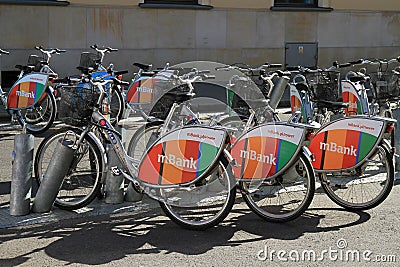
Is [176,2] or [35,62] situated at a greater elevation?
[176,2]

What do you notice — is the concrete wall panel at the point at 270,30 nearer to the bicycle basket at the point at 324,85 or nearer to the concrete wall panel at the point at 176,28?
the concrete wall panel at the point at 176,28

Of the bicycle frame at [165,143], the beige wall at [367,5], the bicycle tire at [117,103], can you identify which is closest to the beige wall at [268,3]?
the beige wall at [367,5]

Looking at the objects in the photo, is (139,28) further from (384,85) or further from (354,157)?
(354,157)

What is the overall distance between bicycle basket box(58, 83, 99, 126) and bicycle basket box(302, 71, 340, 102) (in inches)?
106

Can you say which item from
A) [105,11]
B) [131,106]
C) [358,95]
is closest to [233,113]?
[358,95]

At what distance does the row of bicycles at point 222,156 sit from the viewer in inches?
223

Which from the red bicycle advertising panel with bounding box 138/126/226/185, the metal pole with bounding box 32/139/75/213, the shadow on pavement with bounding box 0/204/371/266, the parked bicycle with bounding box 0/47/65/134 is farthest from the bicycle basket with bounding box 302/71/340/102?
the parked bicycle with bounding box 0/47/65/134

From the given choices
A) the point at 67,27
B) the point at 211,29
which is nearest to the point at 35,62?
the point at 67,27

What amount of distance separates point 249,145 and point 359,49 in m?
12.4

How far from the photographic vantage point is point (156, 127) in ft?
22.1

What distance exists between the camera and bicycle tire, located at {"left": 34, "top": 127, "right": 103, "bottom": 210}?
6.08 m

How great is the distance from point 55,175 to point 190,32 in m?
9.74

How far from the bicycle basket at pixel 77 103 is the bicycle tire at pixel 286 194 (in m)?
1.40

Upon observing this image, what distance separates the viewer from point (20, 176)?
5945 millimetres
